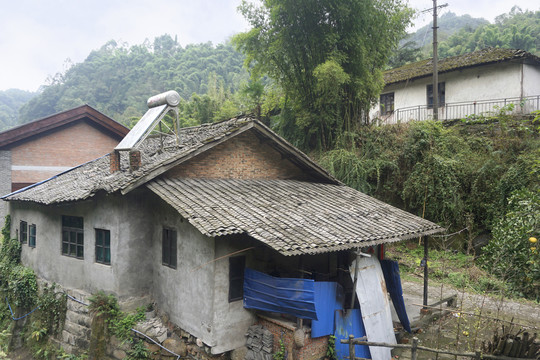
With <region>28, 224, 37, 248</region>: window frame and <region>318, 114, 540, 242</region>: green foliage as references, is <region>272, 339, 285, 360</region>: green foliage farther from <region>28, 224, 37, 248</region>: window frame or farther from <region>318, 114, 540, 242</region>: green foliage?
<region>28, 224, 37, 248</region>: window frame

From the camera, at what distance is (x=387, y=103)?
857 inches

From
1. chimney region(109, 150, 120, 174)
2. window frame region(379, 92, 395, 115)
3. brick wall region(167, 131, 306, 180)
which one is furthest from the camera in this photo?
window frame region(379, 92, 395, 115)

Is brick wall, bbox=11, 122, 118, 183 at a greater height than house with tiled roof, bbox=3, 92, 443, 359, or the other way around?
brick wall, bbox=11, 122, 118, 183

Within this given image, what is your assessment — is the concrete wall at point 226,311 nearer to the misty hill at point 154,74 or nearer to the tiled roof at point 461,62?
the tiled roof at point 461,62

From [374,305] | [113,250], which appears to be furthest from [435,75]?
[113,250]

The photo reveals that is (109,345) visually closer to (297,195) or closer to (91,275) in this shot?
(91,275)

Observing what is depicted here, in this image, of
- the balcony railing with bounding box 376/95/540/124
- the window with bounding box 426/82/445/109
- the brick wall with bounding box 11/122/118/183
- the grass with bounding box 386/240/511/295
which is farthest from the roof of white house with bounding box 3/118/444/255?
the window with bounding box 426/82/445/109

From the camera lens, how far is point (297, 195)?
10289 millimetres

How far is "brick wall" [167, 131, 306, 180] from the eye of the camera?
1002cm

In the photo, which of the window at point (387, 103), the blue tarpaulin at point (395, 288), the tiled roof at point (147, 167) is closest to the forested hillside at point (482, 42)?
the window at point (387, 103)

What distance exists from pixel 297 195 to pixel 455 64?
1386 cm

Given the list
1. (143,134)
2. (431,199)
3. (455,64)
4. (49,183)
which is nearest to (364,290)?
(143,134)

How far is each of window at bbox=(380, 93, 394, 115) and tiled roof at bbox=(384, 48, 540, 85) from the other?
3.03 feet

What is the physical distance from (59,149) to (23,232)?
6.71 meters
